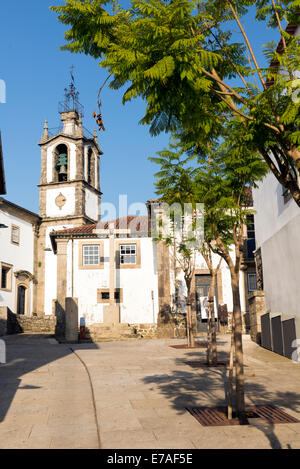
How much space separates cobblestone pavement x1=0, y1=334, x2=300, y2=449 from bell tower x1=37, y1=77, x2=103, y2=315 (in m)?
29.7

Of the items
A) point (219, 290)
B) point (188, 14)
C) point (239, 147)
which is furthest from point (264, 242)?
point (188, 14)

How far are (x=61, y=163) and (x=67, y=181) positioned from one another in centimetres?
307

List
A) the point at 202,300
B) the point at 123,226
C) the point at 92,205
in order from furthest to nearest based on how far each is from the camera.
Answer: the point at 92,205
the point at 123,226
the point at 202,300

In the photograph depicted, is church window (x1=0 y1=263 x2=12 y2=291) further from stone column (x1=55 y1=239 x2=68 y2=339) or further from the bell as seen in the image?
the bell

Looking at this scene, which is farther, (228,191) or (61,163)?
(61,163)

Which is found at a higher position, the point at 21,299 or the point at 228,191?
the point at 228,191

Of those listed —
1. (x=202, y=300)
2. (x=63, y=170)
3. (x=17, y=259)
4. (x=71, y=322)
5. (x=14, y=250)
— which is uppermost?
(x=63, y=170)

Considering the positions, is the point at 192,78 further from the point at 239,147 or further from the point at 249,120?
the point at 239,147

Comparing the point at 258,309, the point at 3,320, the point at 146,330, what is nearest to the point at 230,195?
the point at 258,309

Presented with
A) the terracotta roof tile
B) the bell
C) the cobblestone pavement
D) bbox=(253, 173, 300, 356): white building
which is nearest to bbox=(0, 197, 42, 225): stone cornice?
the bell

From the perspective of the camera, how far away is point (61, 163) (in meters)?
47.9

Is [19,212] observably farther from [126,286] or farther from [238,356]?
[238,356]

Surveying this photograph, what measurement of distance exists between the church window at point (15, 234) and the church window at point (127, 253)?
13340mm

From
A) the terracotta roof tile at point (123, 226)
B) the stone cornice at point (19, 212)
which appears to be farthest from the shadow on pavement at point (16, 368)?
the stone cornice at point (19, 212)
